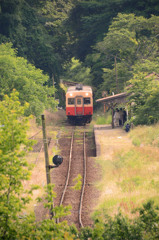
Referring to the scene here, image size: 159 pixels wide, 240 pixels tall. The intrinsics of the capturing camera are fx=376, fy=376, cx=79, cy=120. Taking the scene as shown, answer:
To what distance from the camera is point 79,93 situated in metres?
34.4

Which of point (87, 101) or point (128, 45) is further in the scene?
point (128, 45)

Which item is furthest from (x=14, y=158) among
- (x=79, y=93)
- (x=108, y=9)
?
(x=108, y=9)

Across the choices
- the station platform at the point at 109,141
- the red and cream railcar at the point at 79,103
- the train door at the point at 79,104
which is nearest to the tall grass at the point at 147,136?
the station platform at the point at 109,141

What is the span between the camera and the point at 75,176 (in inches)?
733

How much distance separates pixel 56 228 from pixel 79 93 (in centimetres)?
2708

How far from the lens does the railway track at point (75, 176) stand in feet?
43.9

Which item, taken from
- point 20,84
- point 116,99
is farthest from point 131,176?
point 116,99

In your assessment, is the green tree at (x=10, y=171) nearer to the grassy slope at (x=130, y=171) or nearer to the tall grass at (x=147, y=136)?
the grassy slope at (x=130, y=171)

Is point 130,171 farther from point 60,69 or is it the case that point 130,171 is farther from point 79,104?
point 60,69

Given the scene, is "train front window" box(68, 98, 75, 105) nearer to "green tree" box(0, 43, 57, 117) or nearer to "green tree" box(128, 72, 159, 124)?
"green tree" box(0, 43, 57, 117)

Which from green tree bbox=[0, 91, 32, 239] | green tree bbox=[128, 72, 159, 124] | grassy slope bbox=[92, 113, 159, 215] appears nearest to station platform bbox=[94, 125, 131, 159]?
grassy slope bbox=[92, 113, 159, 215]

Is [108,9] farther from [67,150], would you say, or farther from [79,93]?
[67,150]

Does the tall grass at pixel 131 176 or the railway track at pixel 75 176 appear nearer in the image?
the railway track at pixel 75 176

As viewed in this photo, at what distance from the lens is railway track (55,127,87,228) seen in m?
Result: 13.4
